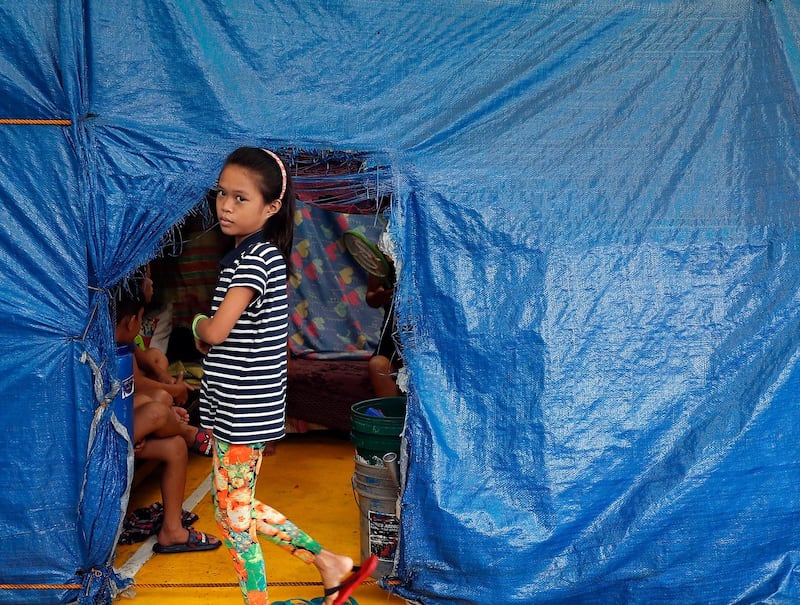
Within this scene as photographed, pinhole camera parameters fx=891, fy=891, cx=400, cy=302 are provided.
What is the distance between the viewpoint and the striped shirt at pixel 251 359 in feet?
10.5

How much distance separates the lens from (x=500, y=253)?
396 centimetres

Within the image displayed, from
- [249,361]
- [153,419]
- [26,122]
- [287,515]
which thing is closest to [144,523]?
[153,419]

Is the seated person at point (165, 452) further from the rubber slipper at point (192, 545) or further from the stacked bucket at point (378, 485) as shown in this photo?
the stacked bucket at point (378, 485)

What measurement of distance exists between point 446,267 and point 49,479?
194cm

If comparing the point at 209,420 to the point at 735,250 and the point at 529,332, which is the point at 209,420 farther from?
the point at 735,250

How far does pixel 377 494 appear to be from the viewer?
162 inches

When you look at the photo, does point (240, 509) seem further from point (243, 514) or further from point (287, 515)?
point (287, 515)

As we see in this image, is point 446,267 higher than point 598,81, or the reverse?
point 598,81

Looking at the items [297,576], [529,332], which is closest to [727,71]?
[529,332]

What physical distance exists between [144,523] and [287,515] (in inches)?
31.9

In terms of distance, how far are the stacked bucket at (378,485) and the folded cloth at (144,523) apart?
1.13m

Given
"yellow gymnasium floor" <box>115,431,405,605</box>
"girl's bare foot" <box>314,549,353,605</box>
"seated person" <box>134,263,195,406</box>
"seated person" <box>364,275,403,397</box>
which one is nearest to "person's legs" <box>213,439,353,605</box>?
"girl's bare foot" <box>314,549,353,605</box>

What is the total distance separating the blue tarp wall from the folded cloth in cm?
75

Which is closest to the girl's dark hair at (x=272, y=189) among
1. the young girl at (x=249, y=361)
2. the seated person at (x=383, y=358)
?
the young girl at (x=249, y=361)
